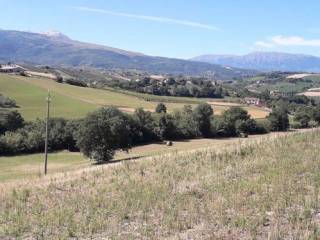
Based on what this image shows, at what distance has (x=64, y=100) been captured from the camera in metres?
116

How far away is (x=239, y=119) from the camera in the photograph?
98562mm

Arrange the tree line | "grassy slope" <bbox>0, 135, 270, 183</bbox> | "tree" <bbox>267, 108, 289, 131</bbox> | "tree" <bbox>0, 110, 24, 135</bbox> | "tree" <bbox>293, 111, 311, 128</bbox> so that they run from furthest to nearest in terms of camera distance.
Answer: "tree" <bbox>293, 111, 311, 128</bbox>
"tree" <bbox>267, 108, 289, 131</bbox>
"tree" <bbox>0, 110, 24, 135</bbox>
the tree line
"grassy slope" <bbox>0, 135, 270, 183</bbox>

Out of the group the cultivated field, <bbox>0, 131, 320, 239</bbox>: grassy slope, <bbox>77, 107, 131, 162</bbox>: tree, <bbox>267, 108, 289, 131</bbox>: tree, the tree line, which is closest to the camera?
<bbox>0, 131, 320, 239</bbox>: grassy slope

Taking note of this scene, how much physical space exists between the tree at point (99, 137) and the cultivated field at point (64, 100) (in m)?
32.0

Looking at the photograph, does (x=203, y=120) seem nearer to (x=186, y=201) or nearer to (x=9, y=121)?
(x=9, y=121)

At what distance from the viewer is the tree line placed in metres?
63.4

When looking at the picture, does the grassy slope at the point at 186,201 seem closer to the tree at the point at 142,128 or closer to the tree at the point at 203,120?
the tree at the point at 142,128

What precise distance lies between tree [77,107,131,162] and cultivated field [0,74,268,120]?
3199 cm

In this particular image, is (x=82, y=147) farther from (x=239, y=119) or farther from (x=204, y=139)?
(x=239, y=119)

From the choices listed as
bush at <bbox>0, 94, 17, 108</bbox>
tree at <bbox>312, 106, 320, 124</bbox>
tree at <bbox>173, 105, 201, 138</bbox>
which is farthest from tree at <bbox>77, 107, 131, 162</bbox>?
tree at <bbox>312, 106, 320, 124</bbox>

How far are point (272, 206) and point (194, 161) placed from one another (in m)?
7.92

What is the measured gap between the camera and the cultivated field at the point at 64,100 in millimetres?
103062

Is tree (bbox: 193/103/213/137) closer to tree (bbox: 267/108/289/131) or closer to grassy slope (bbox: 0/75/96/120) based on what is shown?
tree (bbox: 267/108/289/131)

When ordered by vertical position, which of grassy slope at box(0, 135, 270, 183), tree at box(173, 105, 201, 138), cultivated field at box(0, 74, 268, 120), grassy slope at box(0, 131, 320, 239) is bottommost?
grassy slope at box(0, 135, 270, 183)
